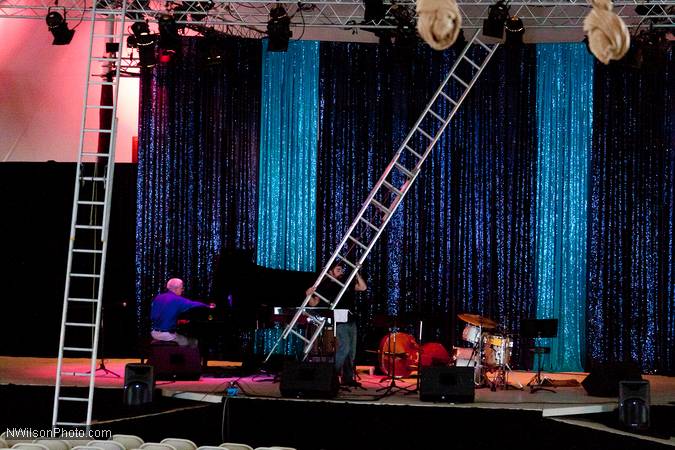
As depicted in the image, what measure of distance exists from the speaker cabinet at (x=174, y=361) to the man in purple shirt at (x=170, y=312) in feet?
1.06

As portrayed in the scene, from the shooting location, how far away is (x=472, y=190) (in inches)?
610

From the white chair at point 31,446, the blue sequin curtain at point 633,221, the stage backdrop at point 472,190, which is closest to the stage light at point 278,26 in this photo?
the stage backdrop at point 472,190

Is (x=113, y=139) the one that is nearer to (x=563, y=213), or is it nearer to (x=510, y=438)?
Result: (x=510, y=438)

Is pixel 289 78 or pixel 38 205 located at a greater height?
pixel 289 78

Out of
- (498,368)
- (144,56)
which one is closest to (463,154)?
(498,368)

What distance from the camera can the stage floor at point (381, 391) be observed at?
11.0m

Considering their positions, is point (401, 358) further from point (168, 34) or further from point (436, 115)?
point (168, 34)

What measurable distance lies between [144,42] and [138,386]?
4.93 meters

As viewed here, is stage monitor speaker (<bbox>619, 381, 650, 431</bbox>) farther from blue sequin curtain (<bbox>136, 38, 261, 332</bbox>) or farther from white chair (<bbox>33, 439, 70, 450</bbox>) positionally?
blue sequin curtain (<bbox>136, 38, 261, 332</bbox>)

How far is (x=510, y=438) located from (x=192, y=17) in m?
8.64

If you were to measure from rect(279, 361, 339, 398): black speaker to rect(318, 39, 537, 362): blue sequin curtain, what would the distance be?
3.99 m

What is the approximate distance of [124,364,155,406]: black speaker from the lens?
37.0 ft

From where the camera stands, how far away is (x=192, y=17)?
15773mm

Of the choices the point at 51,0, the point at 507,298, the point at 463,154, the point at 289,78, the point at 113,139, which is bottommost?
the point at 507,298
